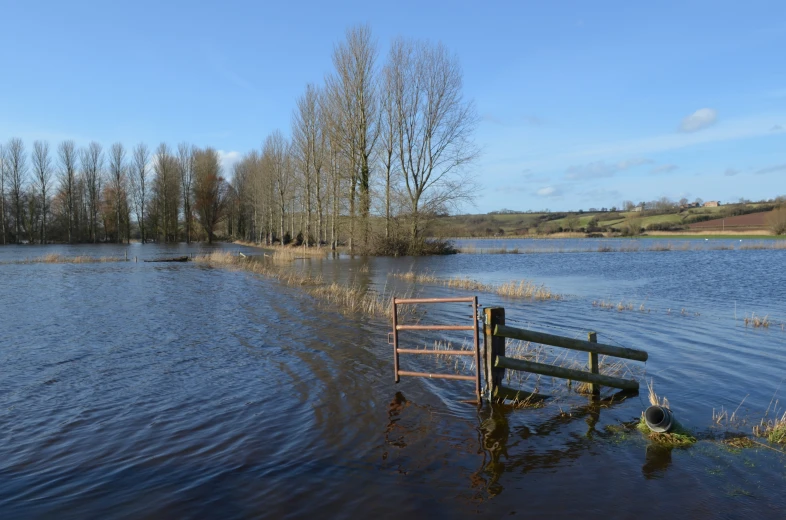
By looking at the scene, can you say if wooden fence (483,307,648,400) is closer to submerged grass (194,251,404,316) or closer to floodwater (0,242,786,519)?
floodwater (0,242,786,519)

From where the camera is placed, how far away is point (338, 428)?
7.67 meters

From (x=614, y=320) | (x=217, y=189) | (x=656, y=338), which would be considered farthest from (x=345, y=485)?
(x=217, y=189)

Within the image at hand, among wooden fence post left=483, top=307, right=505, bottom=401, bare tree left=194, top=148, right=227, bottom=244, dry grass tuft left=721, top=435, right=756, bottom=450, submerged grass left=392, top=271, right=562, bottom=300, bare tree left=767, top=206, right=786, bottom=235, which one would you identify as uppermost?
bare tree left=194, top=148, right=227, bottom=244

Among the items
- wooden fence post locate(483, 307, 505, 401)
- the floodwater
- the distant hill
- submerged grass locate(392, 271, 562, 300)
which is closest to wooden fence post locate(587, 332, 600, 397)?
the floodwater

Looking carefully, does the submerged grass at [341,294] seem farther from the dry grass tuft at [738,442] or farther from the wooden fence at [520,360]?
the dry grass tuft at [738,442]

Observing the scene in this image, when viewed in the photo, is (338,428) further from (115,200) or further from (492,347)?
(115,200)

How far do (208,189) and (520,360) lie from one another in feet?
304

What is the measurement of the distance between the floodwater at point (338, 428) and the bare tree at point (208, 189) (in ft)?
263

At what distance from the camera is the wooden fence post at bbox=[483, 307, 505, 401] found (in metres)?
7.88

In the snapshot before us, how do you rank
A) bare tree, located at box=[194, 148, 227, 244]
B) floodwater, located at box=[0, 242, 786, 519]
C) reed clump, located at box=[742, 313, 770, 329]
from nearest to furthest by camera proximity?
floodwater, located at box=[0, 242, 786, 519]
reed clump, located at box=[742, 313, 770, 329]
bare tree, located at box=[194, 148, 227, 244]

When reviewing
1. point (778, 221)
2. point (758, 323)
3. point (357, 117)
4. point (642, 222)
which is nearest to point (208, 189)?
point (357, 117)

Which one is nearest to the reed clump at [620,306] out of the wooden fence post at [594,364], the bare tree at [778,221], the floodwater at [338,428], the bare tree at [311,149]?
the floodwater at [338,428]

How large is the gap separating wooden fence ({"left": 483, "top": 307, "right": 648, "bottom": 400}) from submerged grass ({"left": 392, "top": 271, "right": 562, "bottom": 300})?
502 inches

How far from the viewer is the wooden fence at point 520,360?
7.89 m
